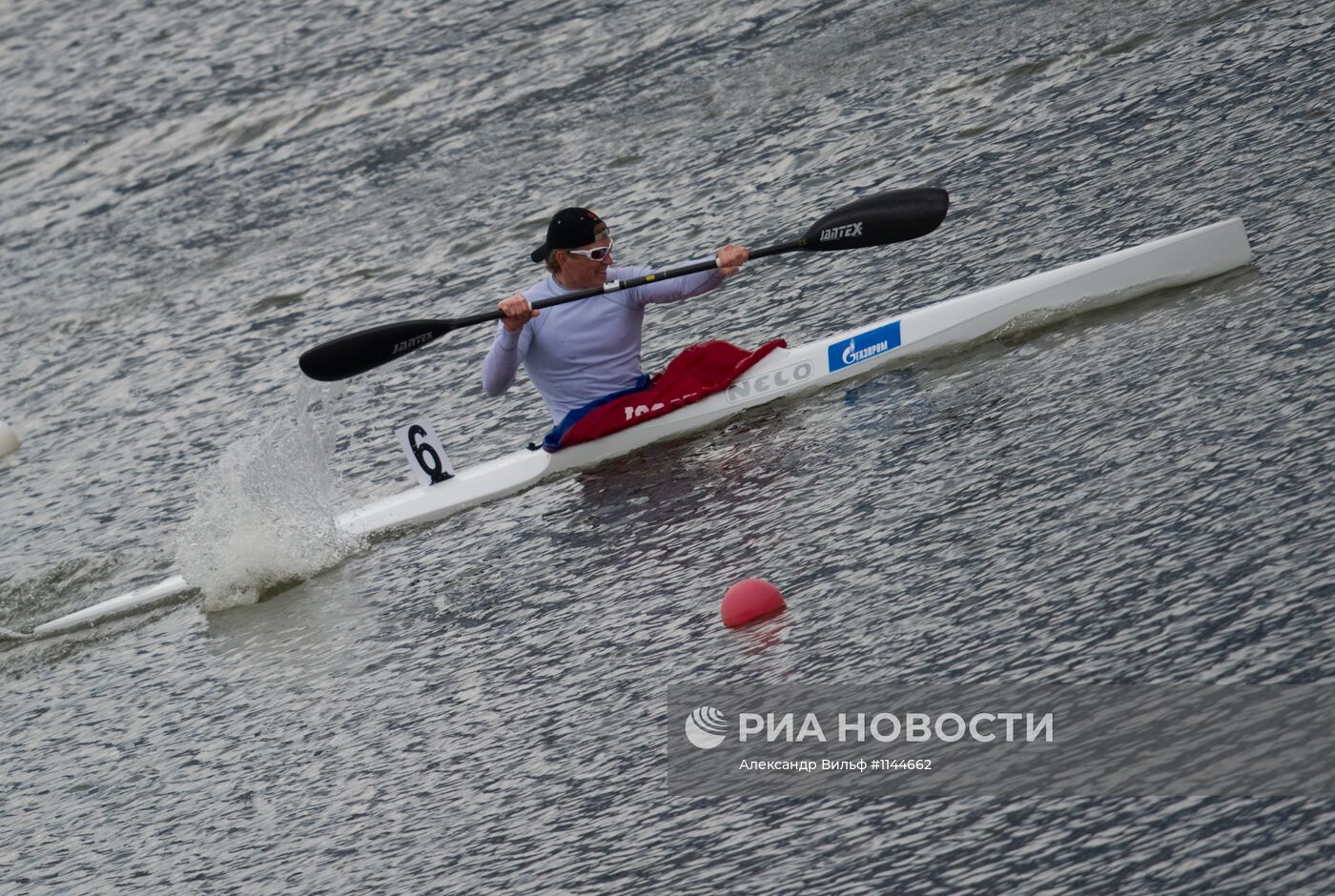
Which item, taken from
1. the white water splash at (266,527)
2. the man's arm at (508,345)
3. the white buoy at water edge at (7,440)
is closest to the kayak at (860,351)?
the white water splash at (266,527)

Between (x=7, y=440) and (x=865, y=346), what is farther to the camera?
(x=7, y=440)

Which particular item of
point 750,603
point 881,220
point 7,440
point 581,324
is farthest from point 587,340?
point 7,440

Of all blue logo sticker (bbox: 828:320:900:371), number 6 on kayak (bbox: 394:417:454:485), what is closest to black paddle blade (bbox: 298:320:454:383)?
number 6 on kayak (bbox: 394:417:454:485)

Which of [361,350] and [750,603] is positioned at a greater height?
[361,350]

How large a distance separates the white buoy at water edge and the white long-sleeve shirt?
5.25 metres

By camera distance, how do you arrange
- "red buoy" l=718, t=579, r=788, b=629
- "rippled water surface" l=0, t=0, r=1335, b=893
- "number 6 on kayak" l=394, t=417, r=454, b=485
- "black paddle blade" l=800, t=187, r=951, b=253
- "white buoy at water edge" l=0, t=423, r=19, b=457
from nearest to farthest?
"rippled water surface" l=0, t=0, r=1335, b=893, "red buoy" l=718, t=579, r=788, b=629, "number 6 on kayak" l=394, t=417, r=454, b=485, "black paddle blade" l=800, t=187, r=951, b=253, "white buoy at water edge" l=0, t=423, r=19, b=457

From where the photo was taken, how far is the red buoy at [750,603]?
268 inches

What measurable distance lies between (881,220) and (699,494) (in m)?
2.27

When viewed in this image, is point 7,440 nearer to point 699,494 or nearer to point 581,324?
point 581,324

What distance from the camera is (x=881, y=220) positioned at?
981 cm

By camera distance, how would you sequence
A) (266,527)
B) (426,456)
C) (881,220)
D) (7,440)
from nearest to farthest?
(266,527) → (426,456) → (881,220) → (7,440)

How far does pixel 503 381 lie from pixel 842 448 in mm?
2074

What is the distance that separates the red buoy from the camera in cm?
682

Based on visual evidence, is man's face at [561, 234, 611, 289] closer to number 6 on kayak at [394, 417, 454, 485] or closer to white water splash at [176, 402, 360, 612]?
number 6 on kayak at [394, 417, 454, 485]
